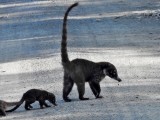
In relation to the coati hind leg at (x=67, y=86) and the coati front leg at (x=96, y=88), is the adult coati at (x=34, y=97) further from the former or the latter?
the coati front leg at (x=96, y=88)

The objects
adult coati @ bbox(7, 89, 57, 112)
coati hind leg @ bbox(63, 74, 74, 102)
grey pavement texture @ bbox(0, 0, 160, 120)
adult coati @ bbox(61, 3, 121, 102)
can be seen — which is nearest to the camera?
grey pavement texture @ bbox(0, 0, 160, 120)

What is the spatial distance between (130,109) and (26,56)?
30.9ft

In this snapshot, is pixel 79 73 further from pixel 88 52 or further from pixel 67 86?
pixel 88 52

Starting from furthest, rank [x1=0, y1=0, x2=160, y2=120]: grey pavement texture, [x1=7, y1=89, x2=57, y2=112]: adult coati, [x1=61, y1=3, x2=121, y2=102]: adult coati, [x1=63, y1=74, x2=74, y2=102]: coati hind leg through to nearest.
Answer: [x1=63, y1=74, x2=74, y2=102]: coati hind leg
[x1=61, y1=3, x2=121, y2=102]: adult coati
[x1=7, y1=89, x2=57, y2=112]: adult coati
[x1=0, y1=0, x2=160, y2=120]: grey pavement texture

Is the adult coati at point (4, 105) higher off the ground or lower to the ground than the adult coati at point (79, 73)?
lower

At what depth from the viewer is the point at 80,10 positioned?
35.1 metres

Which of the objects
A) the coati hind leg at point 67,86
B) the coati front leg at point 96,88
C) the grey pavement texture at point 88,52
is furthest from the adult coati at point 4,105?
the coati front leg at point 96,88

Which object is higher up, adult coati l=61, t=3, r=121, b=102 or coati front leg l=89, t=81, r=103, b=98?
adult coati l=61, t=3, r=121, b=102

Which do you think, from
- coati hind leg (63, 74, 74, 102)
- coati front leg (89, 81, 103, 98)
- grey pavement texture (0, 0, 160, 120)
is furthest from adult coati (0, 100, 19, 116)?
coati front leg (89, 81, 103, 98)

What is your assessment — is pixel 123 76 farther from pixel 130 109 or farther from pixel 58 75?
pixel 130 109

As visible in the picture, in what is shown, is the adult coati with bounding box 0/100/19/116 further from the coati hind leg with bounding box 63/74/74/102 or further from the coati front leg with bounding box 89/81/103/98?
the coati front leg with bounding box 89/81/103/98

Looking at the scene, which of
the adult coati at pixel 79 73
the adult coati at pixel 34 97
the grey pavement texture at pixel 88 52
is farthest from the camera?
the adult coati at pixel 79 73

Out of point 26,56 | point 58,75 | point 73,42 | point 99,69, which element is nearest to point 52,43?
point 73,42

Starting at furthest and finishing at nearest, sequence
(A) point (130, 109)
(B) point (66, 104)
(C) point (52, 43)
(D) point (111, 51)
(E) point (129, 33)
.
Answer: (E) point (129, 33) → (C) point (52, 43) → (D) point (111, 51) → (B) point (66, 104) → (A) point (130, 109)
